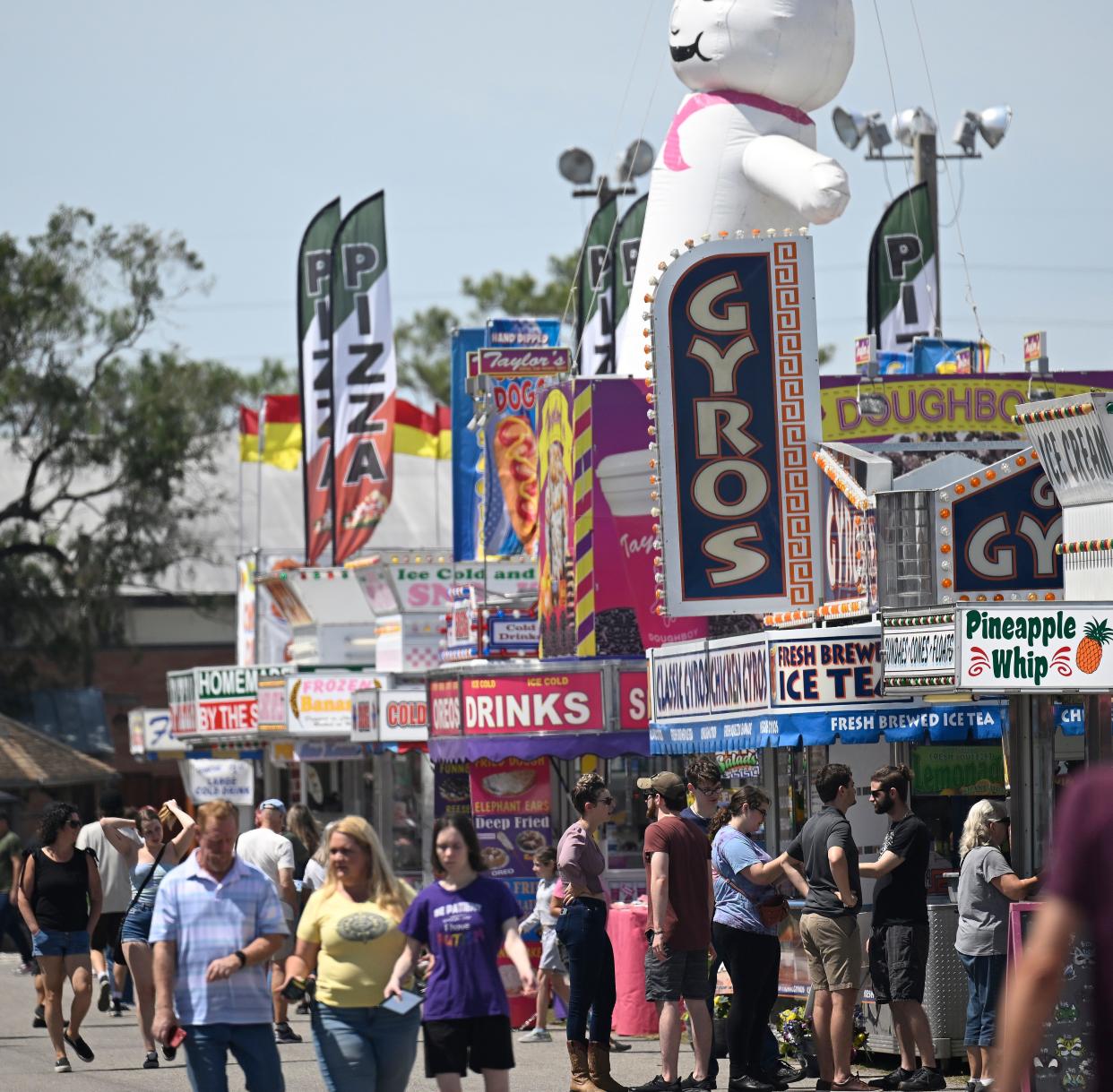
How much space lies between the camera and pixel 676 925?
37.7 ft

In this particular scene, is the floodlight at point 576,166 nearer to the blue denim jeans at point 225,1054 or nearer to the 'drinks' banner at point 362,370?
the 'drinks' banner at point 362,370

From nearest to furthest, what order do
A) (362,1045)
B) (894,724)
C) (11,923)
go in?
1. (362,1045)
2. (894,724)
3. (11,923)

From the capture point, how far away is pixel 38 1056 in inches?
566

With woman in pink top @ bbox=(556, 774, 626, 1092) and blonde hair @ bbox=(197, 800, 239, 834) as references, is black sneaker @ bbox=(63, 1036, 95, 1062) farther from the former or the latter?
blonde hair @ bbox=(197, 800, 239, 834)

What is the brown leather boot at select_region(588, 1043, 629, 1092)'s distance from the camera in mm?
11414

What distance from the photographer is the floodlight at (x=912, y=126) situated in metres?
27.6

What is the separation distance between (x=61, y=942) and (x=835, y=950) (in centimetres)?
495

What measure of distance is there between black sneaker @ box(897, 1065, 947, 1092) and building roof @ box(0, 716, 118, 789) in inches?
982

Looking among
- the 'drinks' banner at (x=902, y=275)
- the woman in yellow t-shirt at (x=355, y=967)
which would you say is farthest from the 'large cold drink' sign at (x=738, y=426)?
the 'drinks' banner at (x=902, y=275)

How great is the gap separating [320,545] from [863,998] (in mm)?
14575

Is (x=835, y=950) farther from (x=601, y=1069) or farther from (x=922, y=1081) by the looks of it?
(x=601, y=1069)

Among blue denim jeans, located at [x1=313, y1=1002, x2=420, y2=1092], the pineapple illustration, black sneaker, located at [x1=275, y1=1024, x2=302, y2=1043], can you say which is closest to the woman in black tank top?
black sneaker, located at [x1=275, y1=1024, x2=302, y2=1043]

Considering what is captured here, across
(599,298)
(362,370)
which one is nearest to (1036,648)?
(599,298)

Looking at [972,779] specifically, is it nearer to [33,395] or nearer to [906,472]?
[906,472]
